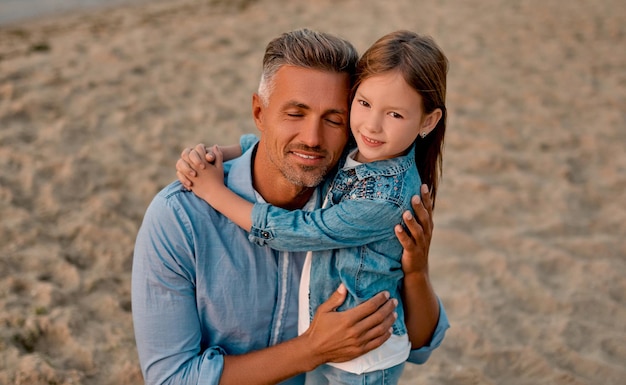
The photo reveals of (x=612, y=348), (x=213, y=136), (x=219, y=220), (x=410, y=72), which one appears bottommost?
(x=612, y=348)

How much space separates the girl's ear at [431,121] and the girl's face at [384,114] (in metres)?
0.06

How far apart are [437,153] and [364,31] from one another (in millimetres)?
6156

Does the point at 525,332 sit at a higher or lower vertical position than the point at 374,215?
lower

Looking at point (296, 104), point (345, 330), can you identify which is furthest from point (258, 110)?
point (345, 330)

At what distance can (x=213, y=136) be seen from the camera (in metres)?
6.12

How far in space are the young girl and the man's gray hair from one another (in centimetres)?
7

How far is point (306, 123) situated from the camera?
8.45ft

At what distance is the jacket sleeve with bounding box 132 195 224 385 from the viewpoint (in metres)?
2.51

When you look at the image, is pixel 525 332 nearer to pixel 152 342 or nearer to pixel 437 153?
pixel 437 153

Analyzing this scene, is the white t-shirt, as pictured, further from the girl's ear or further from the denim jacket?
the girl's ear

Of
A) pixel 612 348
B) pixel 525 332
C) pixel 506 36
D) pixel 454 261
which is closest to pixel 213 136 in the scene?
pixel 454 261

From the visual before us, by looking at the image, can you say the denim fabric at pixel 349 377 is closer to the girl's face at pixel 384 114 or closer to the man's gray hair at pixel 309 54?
the girl's face at pixel 384 114

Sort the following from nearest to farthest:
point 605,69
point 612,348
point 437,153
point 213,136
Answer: point 437,153 → point 612,348 → point 213,136 → point 605,69

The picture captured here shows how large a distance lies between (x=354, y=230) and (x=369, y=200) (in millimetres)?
124
